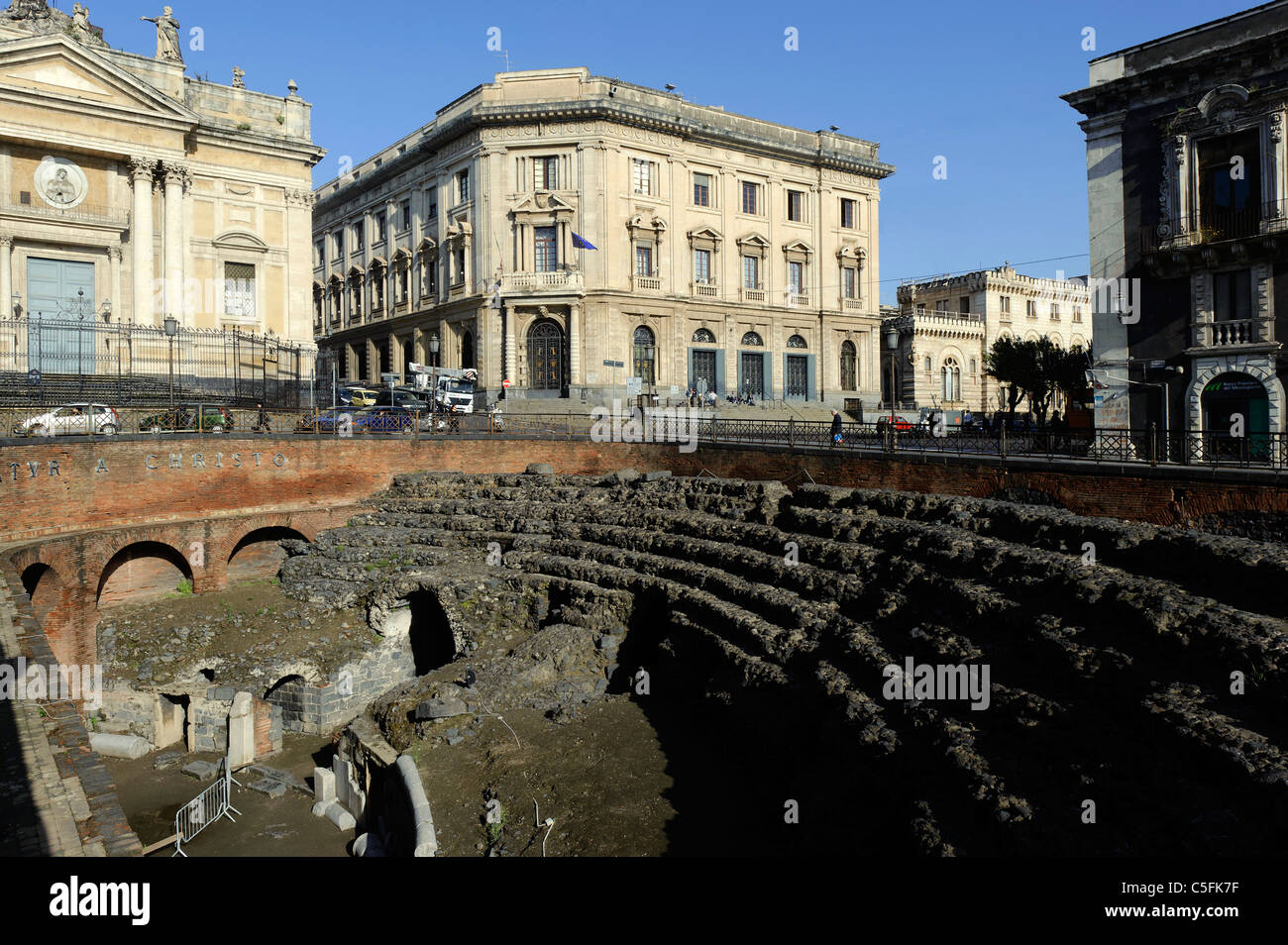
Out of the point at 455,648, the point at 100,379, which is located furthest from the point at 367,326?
the point at 455,648

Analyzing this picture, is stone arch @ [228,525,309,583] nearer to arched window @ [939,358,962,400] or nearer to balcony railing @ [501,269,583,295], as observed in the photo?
balcony railing @ [501,269,583,295]

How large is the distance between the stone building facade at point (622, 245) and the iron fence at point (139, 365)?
12194 mm

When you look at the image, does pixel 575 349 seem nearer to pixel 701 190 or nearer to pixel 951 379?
pixel 701 190

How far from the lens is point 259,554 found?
2391cm

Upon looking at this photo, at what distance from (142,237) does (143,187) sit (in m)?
1.90

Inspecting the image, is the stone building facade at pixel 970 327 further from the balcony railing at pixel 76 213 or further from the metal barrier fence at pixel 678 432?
the balcony railing at pixel 76 213

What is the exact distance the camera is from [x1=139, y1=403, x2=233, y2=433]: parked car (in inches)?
939

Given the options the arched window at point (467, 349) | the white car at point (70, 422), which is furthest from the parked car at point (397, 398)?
the white car at point (70, 422)

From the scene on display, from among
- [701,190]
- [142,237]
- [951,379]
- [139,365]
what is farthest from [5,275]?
[951,379]

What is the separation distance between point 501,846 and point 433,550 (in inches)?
496

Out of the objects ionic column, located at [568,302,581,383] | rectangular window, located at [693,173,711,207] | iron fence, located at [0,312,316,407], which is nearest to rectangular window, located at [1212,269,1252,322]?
ionic column, located at [568,302,581,383]

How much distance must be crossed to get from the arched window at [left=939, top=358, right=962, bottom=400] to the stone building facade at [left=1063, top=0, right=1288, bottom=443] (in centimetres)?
3378

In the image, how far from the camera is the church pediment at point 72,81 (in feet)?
91.0
